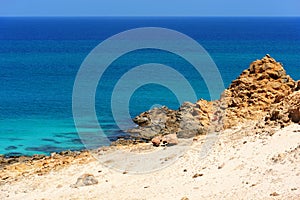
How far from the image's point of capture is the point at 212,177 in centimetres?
2205

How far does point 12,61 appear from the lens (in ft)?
320

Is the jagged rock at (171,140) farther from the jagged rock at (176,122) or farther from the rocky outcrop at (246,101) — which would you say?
the rocky outcrop at (246,101)

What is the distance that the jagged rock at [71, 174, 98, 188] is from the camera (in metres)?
24.2

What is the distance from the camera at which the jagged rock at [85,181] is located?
24.2 meters

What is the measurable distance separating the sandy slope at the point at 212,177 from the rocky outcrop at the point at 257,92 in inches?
102

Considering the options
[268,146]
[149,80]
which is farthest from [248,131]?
[149,80]

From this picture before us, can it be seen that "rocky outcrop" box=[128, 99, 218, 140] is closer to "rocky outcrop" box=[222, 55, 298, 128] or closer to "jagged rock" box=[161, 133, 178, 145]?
"jagged rock" box=[161, 133, 178, 145]

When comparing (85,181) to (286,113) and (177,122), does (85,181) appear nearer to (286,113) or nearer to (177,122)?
(286,113)

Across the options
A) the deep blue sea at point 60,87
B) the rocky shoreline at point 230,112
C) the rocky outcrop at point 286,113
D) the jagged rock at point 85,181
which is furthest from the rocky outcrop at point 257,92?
the deep blue sea at point 60,87

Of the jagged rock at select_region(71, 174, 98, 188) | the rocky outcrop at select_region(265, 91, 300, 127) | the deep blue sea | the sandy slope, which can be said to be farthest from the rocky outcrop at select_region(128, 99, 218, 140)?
the jagged rock at select_region(71, 174, 98, 188)

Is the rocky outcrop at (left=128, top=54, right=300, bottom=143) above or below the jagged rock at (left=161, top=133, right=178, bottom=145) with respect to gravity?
above

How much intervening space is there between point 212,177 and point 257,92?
9905mm

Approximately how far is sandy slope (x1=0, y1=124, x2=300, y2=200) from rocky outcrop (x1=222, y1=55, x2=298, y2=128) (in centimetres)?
258

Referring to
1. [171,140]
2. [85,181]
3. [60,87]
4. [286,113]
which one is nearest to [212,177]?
[286,113]
